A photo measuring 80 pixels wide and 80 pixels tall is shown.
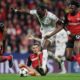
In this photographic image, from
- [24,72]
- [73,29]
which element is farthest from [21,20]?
[24,72]

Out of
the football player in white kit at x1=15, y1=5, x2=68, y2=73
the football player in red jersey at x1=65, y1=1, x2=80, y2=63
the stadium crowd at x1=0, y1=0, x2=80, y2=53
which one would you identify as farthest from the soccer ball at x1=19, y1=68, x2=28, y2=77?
the stadium crowd at x1=0, y1=0, x2=80, y2=53

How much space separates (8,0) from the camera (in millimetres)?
25844

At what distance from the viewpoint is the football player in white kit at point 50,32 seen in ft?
53.4

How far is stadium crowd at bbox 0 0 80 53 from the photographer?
72.9ft

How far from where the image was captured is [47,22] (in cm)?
1714

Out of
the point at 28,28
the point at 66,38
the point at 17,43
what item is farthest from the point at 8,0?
the point at 66,38

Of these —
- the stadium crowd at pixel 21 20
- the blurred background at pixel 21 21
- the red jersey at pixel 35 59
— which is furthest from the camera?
the stadium crowd at pixel 21 20

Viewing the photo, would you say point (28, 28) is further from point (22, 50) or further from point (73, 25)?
point (73, 25)

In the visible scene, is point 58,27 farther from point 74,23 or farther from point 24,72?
point 24,72

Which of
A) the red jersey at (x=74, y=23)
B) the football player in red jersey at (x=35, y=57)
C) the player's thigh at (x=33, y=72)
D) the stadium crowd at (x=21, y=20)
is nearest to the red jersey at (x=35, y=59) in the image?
the football player in red jersey at (x=35, y=57)

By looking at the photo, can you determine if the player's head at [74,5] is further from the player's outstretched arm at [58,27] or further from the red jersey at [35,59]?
the red jersey at [35,59]

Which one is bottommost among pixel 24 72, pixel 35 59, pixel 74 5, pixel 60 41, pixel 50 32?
pixel 24 72

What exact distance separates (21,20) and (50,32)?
711 centimetres

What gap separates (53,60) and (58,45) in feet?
2.44
